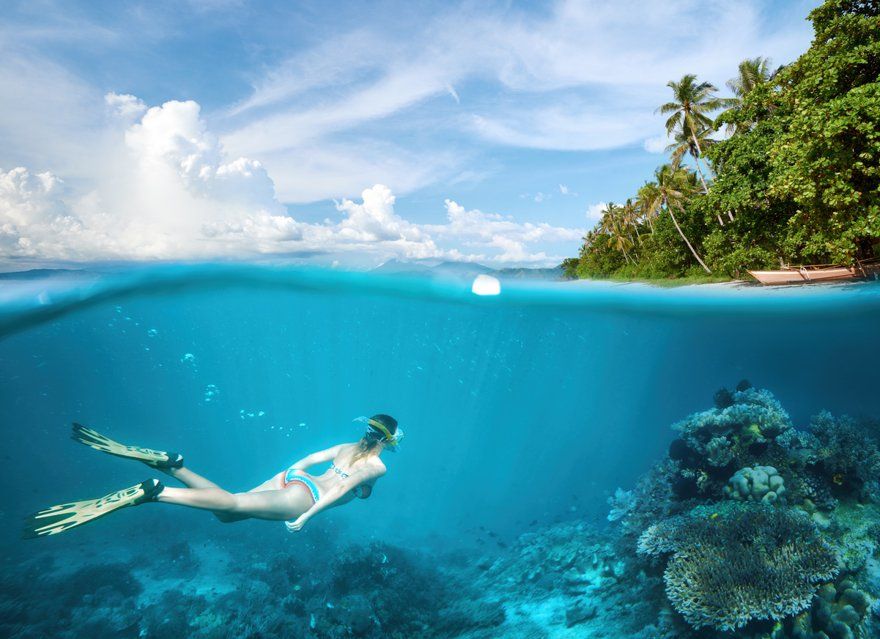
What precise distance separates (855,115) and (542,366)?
33638 mm

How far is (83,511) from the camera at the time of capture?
4.29 meters

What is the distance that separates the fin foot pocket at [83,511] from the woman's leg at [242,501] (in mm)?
143

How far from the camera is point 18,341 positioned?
1997cm

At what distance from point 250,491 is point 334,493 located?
3.55 feet

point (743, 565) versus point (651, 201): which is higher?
point (651, 201)

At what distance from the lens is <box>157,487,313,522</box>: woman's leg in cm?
439

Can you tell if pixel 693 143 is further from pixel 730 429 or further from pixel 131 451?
pixel 131 451

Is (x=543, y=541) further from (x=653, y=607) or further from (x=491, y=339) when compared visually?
(x=491, y=339)

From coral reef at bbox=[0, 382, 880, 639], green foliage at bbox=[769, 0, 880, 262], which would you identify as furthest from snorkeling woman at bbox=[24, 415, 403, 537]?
green foliage at bbox=[769, 0, 880, 262]

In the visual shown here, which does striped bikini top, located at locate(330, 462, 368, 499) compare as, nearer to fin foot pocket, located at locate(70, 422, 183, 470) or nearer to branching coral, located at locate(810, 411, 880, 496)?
fin foot pocket, located at locate(70, 422, 183, 470)

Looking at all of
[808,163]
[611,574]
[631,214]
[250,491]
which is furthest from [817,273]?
[631,214]

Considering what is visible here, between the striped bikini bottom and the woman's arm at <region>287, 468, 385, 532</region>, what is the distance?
35 centimetres

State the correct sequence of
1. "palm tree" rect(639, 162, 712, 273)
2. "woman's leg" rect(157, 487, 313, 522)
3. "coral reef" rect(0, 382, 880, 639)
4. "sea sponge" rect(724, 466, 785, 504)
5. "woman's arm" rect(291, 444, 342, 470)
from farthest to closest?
"palm tree" rect(639, 162, 712, 273)
"sea sponge" rect(724, 466, 785, 504)
"woman's arm" rect(291, 444, 342, 470)
"coral reef" rect(0, 382, 880, 639)
"woman's leg" rect(157, 487, 313, 522)

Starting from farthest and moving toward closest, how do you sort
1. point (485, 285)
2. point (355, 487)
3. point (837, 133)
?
point (485, 285), point (837, 133), point (355, 487)
